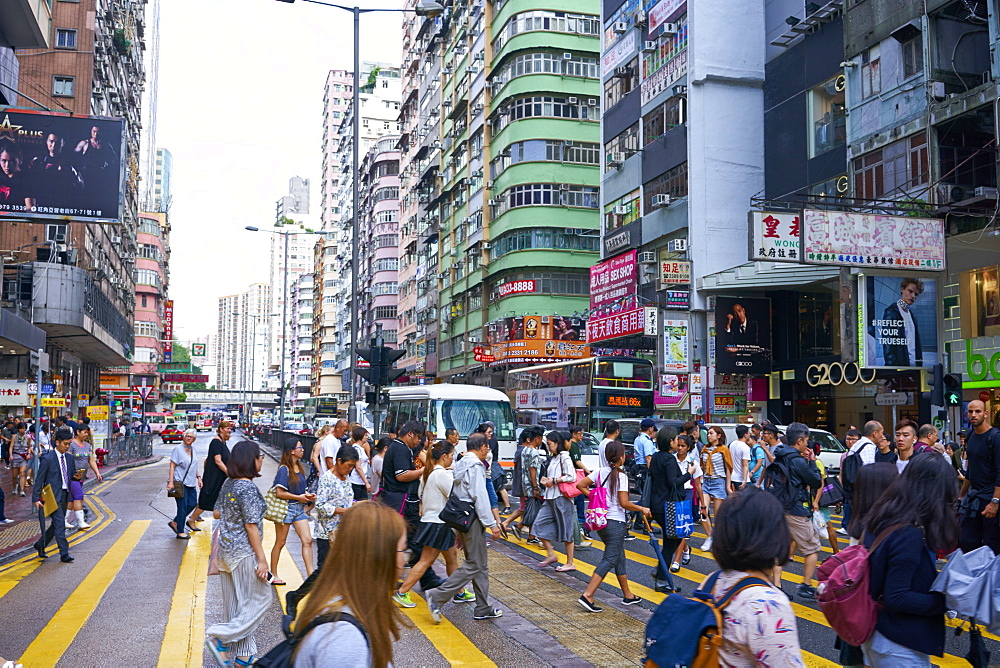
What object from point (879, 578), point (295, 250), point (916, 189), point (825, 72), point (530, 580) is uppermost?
point (295, 250)

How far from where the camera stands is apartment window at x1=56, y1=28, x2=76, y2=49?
143 ft

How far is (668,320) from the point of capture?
3319 centimetres

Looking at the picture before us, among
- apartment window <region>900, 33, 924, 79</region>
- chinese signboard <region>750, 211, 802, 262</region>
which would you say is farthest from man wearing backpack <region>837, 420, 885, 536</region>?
apartment window <region>900, 33, 924, 79</region>

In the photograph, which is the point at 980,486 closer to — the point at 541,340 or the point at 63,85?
the point at 541,340

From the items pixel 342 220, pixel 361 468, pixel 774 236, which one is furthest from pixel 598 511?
pixel 342 220

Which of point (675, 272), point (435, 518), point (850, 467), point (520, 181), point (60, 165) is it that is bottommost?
point (435, 518)

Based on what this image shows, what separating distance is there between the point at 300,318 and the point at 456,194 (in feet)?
294

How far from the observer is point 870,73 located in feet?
84.6

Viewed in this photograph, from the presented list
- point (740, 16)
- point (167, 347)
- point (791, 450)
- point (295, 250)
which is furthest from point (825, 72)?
point (295, 250)

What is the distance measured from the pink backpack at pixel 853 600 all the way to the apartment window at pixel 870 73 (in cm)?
2387

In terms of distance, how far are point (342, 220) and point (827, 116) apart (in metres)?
89.4

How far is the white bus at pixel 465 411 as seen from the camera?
24.2 meters

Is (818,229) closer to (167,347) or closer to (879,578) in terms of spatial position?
(879,578)

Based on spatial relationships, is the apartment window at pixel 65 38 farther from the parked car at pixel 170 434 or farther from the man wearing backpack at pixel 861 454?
the man wearing backpack at pixel 861 454
